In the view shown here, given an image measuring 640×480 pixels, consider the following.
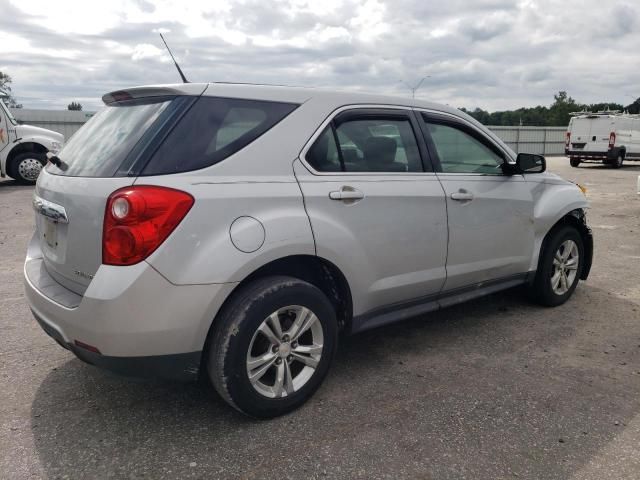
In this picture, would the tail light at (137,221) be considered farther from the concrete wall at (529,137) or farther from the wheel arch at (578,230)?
the concrete wall at (529,137)

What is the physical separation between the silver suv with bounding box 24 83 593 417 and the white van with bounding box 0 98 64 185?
38.3ft

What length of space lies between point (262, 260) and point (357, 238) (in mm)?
636

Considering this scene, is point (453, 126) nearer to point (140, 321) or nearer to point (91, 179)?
point (91, 179)

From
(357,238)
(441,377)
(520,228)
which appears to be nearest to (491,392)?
(441,377)

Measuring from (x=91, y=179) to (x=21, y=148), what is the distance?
41.3ft

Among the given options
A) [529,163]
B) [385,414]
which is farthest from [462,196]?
[385,414]

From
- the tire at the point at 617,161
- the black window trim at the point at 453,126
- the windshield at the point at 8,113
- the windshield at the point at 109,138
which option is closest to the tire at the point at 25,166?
the windshield at the point at 8,113

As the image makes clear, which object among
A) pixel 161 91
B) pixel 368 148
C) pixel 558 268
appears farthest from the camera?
pixel 558 268

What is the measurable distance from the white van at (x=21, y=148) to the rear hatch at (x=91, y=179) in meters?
11.4

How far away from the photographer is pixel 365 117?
3354 mm

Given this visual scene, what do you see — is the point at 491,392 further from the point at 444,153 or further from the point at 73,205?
the point at 73,205

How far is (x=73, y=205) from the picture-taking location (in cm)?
267

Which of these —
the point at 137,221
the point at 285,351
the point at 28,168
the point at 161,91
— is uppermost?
the point at 161,91

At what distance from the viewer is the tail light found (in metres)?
2.42
